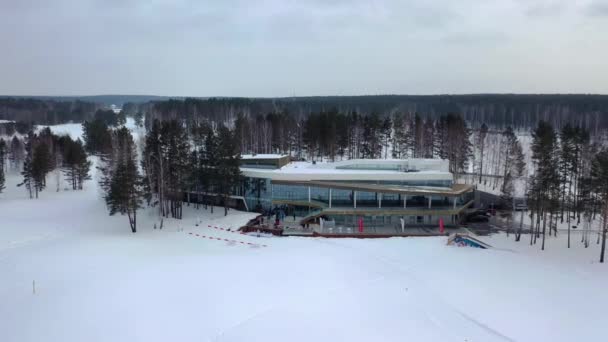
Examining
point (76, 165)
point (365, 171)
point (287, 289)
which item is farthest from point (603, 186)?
point (76, 165)

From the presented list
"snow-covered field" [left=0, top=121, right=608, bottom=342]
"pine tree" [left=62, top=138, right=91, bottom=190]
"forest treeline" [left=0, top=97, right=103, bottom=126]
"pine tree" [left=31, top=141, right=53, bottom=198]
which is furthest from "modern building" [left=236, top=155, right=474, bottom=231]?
"forest treeline" [left=0, top=97, right=103, bottom=126]

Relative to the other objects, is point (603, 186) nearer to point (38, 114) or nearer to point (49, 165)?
point (49, 165)

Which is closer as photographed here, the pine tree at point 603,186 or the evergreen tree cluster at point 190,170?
the pine tree at point 603,186

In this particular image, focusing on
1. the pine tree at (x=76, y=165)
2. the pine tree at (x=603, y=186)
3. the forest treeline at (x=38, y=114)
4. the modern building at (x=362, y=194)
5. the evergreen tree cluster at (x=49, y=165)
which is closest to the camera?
the pine tree at (x=603, y=186)

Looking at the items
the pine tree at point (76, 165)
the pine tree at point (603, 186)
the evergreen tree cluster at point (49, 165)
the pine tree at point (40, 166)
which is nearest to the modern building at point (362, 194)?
the pine tree at point (603, 186)

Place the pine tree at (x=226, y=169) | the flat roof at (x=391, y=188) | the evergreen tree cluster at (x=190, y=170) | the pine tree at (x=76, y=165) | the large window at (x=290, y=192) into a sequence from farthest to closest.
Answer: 1. the pine tree at (x=76, y=165)
2. the large window at (x=290, y=192)
3. the pine tree at (x=226, y=169)
4. the evergreen tree cluster at (x=190, y=170)
5. the flat roof at (x=391, y=188)

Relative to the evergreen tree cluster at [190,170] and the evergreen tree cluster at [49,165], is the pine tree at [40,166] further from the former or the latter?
the evergreen tree cluster at [190,170]

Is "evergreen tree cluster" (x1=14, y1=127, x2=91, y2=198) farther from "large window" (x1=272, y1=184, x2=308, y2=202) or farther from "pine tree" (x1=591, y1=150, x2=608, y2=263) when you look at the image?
"pine tree" (x1=591, y1=150, x2=608, y2=263)
